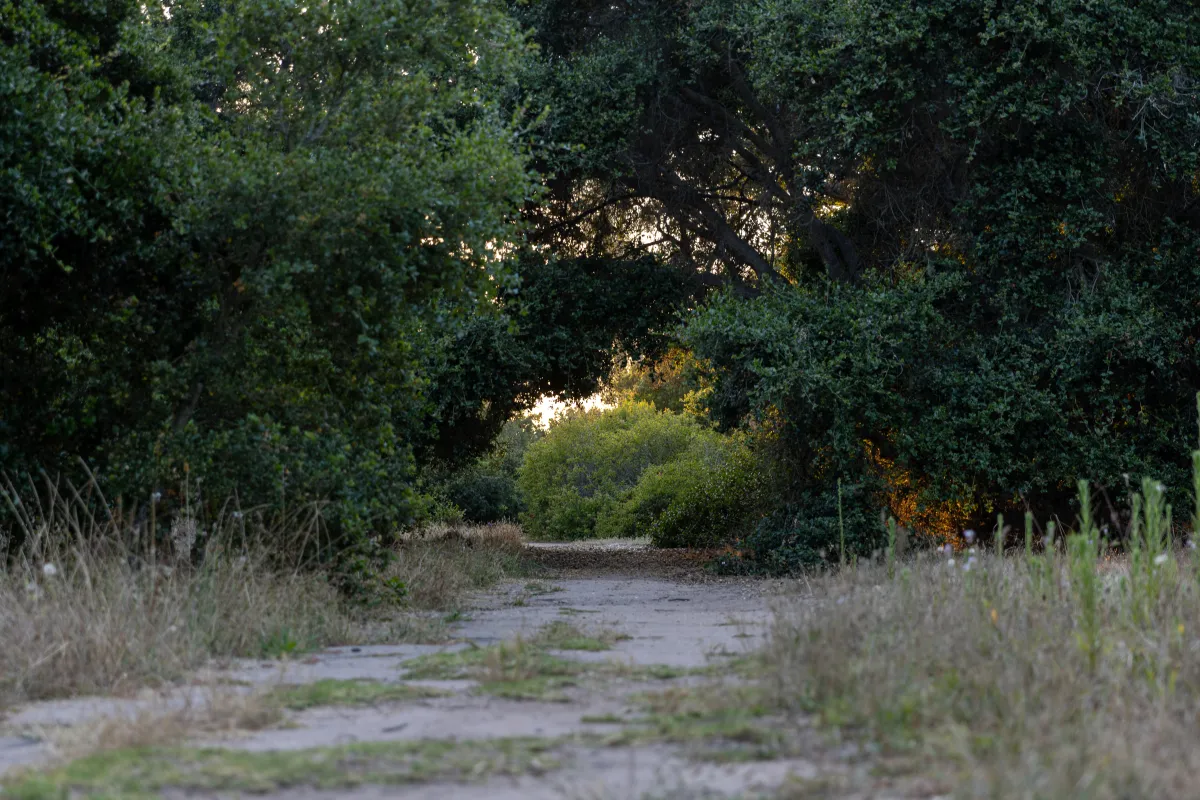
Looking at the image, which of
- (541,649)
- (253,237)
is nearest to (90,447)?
(253,237)

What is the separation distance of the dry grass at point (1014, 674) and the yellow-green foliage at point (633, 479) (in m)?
14.8

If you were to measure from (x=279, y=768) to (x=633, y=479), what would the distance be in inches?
1052

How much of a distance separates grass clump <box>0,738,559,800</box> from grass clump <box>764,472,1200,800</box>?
3.61 feet

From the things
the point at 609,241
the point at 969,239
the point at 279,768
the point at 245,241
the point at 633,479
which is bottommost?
the point at 279,768

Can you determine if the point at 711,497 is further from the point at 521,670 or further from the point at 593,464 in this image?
the point at 521,670

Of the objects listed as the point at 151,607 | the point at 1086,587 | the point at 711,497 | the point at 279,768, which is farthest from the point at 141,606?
the point at 711,497

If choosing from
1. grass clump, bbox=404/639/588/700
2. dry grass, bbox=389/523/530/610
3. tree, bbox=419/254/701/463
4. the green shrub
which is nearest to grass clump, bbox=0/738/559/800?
grass clump, bbox=404/639/588/700

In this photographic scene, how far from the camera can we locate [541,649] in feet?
19.5

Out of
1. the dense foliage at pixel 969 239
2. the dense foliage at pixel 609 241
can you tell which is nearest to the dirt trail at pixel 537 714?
the dense foliage at pixel 609 241

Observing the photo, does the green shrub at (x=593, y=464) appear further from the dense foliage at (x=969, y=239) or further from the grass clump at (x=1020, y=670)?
the grass clump at (x=1020, y=670)

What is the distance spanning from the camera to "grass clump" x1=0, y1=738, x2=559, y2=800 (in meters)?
3.22

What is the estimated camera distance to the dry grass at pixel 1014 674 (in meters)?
3.08

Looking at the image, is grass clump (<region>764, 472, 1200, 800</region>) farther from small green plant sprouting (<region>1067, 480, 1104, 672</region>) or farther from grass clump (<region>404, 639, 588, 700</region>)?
grass clump (<region>404, 639, 588, 700</region>)

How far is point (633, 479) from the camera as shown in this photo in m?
30.0
